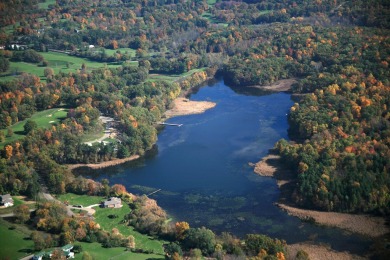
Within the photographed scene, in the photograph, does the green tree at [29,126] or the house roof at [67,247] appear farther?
the green tree at [29,126]

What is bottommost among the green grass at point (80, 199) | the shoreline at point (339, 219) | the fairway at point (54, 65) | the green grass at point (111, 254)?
the green grass at point (80, 199)

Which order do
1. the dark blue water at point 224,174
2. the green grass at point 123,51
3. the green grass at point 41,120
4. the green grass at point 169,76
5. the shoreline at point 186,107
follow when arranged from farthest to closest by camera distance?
the green grass at point 123,51 < the green grass at point 169,76 < the shoreline at point 186,107 < the green grass at point 41,120 < the dark blue water at point 224,174

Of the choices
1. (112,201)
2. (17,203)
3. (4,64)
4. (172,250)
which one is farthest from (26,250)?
(4,64)

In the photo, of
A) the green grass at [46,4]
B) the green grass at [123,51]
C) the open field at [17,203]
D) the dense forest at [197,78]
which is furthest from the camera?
the green grass at [46,4]

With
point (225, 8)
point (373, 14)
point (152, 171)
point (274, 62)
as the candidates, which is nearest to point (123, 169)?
point (152, 171)

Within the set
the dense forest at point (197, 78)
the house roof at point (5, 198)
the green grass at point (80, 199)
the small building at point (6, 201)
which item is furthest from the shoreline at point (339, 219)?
the house roof at point (5, 198)

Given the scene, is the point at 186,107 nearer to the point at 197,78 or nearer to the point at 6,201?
the point at 197,78

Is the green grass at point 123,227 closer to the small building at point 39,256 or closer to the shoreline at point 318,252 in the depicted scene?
the small building at point 39,256
